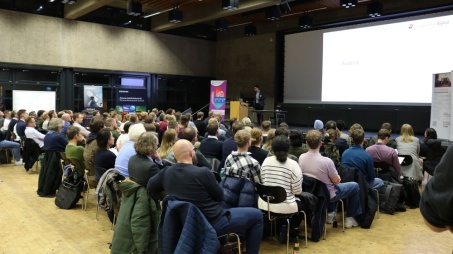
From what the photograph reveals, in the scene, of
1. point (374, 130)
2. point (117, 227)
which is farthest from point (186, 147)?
point (374, 130)

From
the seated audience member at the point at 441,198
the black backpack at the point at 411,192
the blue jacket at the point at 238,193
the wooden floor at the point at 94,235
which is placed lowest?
the wooden floor at the point at 94,235

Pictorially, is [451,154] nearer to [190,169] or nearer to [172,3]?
[190,169]

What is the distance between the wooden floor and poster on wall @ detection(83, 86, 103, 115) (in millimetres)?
9414

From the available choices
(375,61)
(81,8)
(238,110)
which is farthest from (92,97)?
(375,61)

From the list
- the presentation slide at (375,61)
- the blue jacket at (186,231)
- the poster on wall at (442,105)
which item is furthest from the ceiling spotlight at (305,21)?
the blue jacket at (186,231)

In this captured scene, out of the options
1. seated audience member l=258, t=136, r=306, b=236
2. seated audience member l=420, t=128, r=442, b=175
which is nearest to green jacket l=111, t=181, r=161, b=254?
seated audience member l=258, t=136, r=306, b=236

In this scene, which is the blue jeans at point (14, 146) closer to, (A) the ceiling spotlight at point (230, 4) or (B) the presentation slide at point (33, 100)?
(B) the presentation slide at point (33, 100)

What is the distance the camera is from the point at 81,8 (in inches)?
512

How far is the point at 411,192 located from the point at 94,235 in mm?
4464

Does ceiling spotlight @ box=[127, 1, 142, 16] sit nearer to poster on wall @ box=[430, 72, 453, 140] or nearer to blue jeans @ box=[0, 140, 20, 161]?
blue jeans @ box=[0, 140, 20, 161]

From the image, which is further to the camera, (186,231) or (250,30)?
(250,30)

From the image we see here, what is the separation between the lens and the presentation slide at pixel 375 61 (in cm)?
1106

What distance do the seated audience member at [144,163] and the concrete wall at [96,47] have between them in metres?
12.1

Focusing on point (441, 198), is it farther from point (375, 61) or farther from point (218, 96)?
point (218, 96)
